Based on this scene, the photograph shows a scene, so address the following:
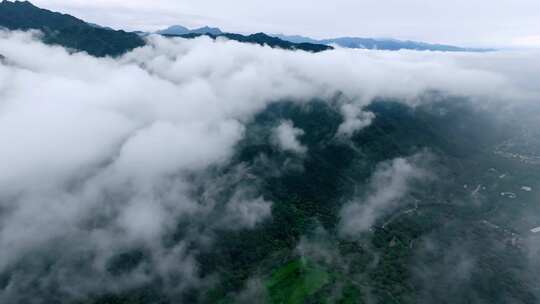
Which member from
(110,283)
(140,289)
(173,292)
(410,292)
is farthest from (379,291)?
(110,283)

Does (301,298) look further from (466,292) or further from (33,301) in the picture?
(33,301)

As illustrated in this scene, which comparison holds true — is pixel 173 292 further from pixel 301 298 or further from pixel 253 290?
pixel 301 298

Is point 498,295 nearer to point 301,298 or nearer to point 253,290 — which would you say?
point 301,298

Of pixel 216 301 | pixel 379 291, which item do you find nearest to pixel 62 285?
pixel 216 301

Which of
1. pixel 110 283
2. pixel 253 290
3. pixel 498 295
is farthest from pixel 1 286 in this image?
Result: pixel 498 295

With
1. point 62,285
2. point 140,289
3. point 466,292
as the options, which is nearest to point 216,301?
point 140,289

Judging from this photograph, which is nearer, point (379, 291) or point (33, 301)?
point (33, 301)

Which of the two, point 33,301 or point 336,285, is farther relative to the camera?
point 336,285
